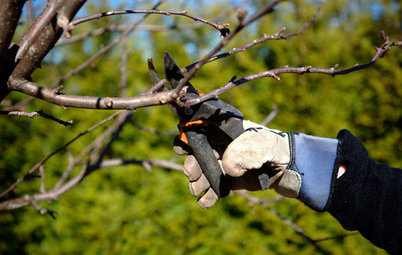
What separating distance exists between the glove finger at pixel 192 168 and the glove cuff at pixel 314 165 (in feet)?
1.56

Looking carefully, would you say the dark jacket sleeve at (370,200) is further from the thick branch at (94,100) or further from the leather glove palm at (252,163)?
the thick branch at (94,100)

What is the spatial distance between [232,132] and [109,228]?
251 centimetres

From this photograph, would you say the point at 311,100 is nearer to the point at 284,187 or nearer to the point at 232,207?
the point at 232,207

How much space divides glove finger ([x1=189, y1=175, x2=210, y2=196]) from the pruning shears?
10 cm

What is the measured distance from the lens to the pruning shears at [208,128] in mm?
1297

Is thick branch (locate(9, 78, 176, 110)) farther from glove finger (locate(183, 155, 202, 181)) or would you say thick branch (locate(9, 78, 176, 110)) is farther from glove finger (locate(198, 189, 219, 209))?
glove finger (locate(198, 189, 219, 209))

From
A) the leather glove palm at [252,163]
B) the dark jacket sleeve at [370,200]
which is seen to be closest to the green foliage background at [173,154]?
the leather glove palm at [252,163]

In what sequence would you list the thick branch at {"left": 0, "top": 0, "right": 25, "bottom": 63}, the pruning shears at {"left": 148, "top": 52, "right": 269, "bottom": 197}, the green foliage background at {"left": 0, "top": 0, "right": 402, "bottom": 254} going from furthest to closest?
the green foliage background at {"left": 0, "top": 0, "right": 402, "bottom": 254}
the pruning shears at {"left": 148, "top": 52, "right": 269, "bottom": 197}
the thick branch at {"left": 0, "top": 0, "right": 25, "bottom": 63}

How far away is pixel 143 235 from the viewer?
3.38m

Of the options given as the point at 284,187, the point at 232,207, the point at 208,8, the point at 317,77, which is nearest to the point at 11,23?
the point at 284,187

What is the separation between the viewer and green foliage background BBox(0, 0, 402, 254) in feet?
11.3

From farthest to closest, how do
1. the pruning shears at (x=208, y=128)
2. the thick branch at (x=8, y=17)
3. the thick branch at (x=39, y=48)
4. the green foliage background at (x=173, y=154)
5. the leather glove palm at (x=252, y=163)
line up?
the green foliage background at (x=173, y=154) → the leather glove palm at (x=252, y=163) → the pruning shears at (x=208, y=128) → the thick branch at (x=39, y=48) → the thick branch at (x=8, y=17)

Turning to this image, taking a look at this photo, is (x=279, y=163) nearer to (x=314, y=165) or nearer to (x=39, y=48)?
(x=314, y=165)

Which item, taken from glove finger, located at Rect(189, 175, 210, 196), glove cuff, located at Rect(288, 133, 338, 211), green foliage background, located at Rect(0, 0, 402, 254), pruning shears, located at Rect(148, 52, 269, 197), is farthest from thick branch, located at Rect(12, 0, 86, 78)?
green foliage background, located at Rect(0, 0, 402, 254)
